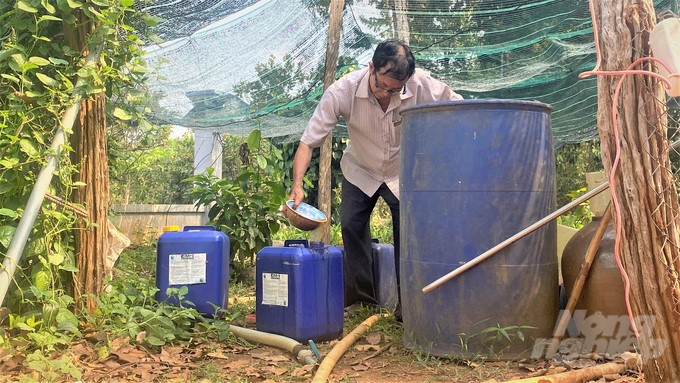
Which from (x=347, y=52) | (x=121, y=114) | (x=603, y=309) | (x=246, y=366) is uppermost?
(x=347, y=52)

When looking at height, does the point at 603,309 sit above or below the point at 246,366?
above

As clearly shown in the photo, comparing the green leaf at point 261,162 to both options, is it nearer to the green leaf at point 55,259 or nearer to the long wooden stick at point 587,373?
the green leaf at point 55,259

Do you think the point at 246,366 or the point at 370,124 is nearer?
the point at 246,366

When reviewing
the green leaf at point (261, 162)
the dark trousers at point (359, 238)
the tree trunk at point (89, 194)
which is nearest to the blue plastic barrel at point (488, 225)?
the dark trousers at point (359, 238)

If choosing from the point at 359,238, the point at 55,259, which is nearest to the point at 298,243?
the point at 359,238

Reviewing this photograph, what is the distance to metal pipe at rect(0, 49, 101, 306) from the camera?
217 centimetres

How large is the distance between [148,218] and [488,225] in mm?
4942

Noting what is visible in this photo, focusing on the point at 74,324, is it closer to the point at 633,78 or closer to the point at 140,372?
the point at 140,372

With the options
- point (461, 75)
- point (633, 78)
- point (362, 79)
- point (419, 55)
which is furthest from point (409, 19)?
point (633, 78)

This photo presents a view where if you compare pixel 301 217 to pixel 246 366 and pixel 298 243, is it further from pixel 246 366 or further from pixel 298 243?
pixel 246 366

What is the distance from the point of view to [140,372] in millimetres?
2236

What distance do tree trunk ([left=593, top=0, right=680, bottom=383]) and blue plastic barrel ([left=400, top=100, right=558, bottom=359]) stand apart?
61cm

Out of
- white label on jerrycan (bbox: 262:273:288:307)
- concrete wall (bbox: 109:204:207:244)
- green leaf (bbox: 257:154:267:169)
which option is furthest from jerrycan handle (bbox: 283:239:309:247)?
concrete wall (bbox: 109:204:207:244)

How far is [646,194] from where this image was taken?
65.5 inches
